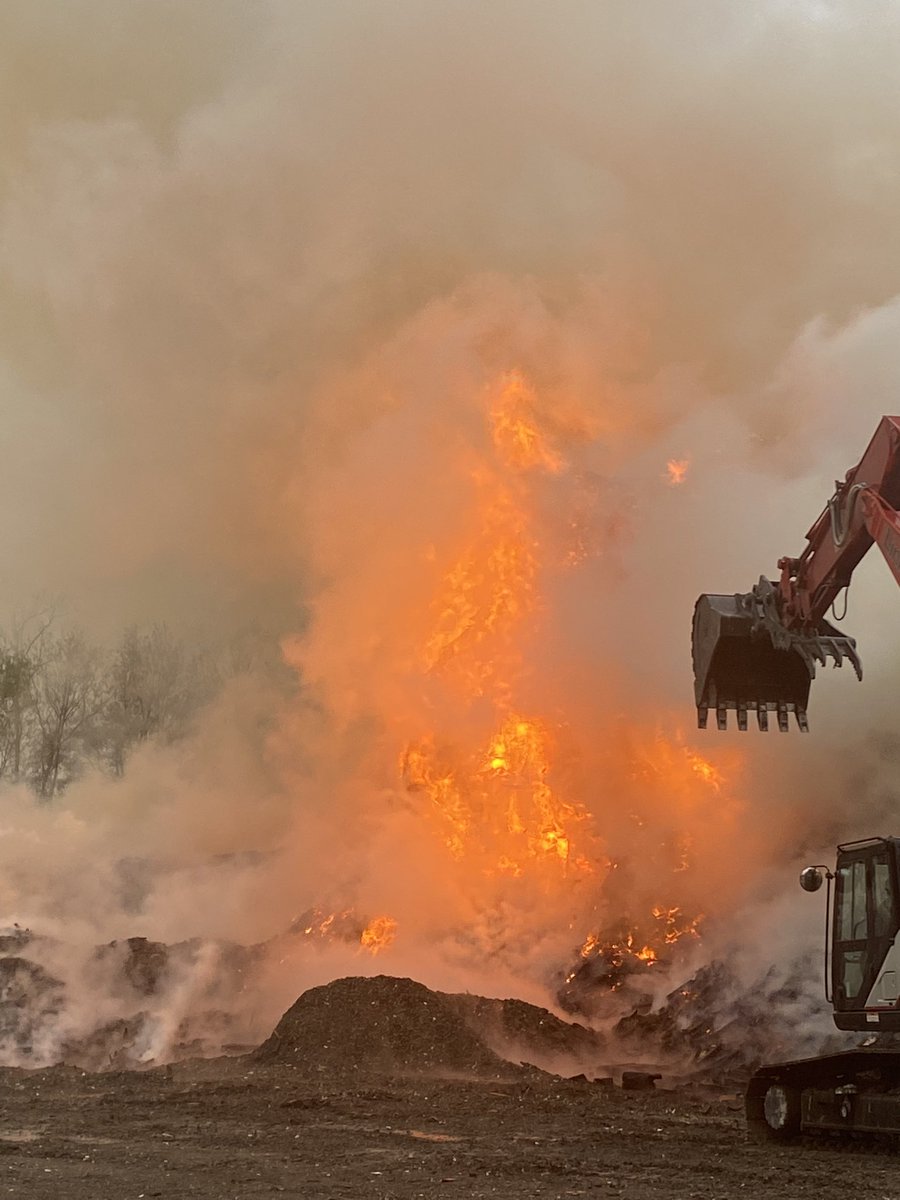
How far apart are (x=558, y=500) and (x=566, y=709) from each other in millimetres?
5557

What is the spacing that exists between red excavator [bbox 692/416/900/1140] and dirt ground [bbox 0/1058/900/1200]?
62cm

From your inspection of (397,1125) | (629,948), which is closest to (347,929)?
(629,948)

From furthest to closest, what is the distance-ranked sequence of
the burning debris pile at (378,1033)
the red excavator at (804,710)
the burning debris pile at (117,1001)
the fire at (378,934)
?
1. the fire at (378,934)
2. the burning debris pile at (117,1001)
3. the burning debris pile at (378,1033)
4. the red excavator at (804,710)

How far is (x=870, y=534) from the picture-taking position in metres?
15.2

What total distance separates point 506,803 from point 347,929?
4975 mm

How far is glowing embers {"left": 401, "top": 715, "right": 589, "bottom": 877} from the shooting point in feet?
94.2

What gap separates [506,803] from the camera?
29.3 meters

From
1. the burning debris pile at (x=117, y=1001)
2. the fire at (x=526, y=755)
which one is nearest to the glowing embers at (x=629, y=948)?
the fire at (x=526, y=755)

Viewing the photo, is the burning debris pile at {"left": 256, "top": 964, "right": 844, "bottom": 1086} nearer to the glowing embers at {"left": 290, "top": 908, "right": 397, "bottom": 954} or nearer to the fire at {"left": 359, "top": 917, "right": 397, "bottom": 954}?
the fire at {"left": 359, "top": 917, "right": 397, "bottom": 954}

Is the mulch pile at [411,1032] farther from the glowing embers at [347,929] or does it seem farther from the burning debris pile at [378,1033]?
the glowing embers at [347,929]

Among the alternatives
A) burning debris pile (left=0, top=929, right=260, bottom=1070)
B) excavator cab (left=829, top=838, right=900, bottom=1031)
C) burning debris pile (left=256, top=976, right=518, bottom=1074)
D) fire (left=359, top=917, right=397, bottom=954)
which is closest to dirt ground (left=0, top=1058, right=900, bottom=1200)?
burning debris pile (left=256, top=976, right=518, bottom=1074)

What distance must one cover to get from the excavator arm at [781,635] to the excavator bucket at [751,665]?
0.05ft

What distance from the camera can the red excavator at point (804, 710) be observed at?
1391 centimetres

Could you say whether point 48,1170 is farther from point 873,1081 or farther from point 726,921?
point 726,921
